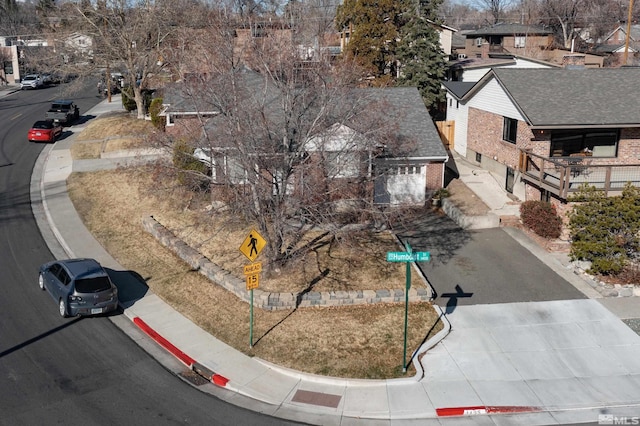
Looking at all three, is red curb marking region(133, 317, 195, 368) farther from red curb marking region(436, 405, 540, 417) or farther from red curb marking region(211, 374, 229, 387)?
red curb marking region(436, 405, 540, 417)

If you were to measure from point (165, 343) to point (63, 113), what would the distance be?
37812 millimetres

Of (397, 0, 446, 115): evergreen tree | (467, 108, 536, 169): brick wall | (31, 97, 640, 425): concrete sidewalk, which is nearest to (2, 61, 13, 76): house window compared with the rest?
(397, 0, 446, 115): evergreen tree

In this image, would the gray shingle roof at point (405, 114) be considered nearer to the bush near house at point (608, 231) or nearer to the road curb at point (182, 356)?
the bush near house at point (608, 231)

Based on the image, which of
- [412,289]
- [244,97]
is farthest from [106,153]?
[412,289]

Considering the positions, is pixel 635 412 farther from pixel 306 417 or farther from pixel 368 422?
pixel 306 417

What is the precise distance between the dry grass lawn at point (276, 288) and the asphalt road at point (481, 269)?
1311mm

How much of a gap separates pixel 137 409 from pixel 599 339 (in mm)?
12999

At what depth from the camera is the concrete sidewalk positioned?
49.1 feet

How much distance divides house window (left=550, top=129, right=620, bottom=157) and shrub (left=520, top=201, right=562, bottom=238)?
4.57 metres

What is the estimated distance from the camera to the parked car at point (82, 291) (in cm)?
1944

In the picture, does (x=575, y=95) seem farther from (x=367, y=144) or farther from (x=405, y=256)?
(x=405, y=256)

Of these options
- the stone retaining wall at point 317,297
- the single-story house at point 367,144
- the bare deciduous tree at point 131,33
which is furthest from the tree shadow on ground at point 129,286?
the bare deciduous tree at point 131,33

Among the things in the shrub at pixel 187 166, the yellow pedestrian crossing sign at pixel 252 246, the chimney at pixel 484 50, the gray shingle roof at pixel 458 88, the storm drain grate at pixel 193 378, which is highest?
the chimney at pixel 484 50

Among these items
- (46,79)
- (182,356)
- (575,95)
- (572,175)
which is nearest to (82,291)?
(182,356)
